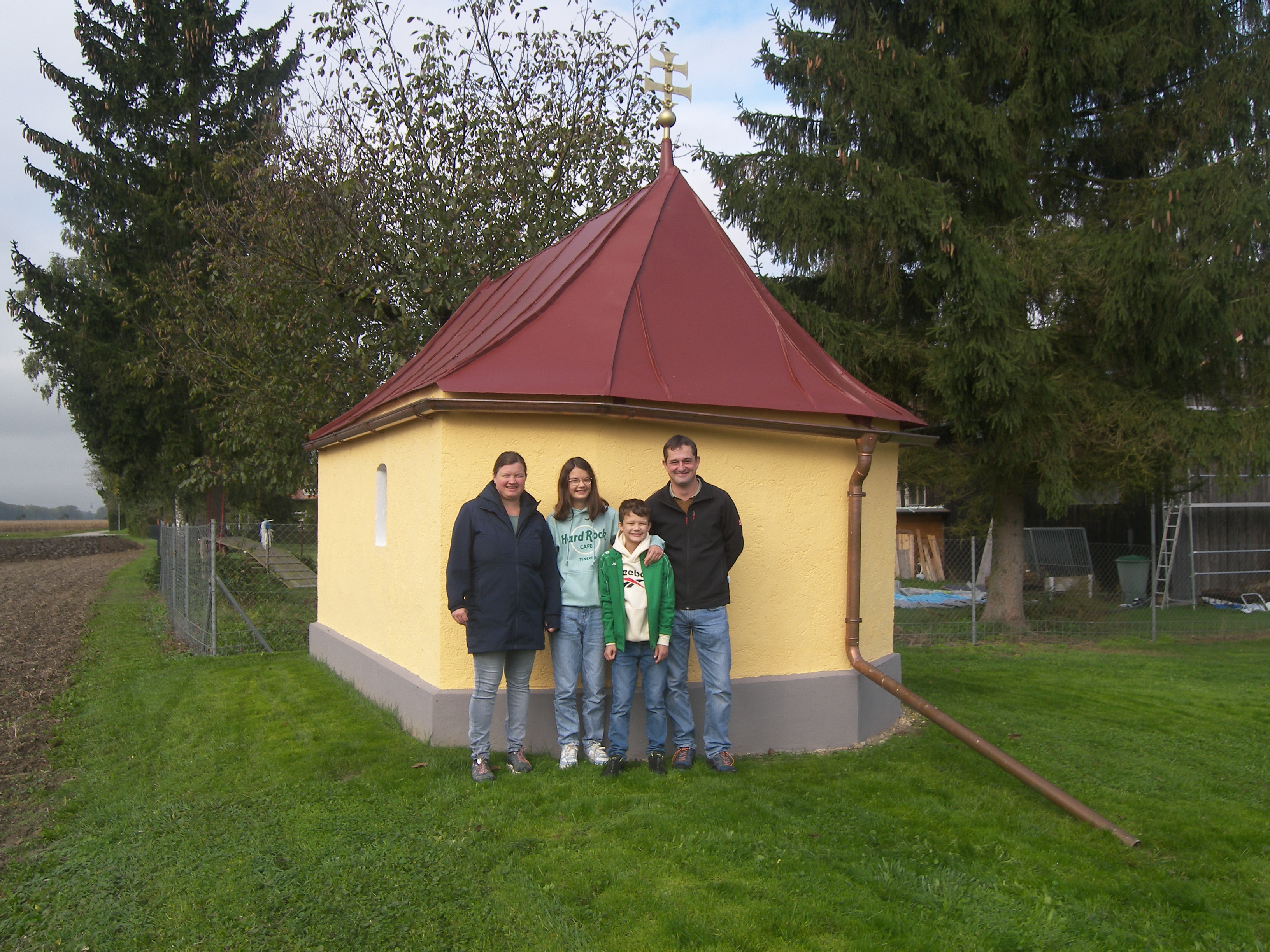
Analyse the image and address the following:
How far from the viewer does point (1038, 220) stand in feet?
45.1

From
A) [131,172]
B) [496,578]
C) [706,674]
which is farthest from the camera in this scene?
[131,172]

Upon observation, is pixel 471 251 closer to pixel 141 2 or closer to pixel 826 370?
pixel 826 370

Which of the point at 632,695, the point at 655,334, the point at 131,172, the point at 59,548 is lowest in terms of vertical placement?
the point at 59,548

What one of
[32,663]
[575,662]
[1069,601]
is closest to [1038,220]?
[1069,601]

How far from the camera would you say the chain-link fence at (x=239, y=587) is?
11781 millimetres

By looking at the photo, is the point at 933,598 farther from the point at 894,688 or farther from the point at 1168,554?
the point at 894,688

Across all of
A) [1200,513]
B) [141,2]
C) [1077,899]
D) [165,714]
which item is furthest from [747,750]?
[141,2]

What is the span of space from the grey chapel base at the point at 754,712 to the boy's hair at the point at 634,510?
1.38m

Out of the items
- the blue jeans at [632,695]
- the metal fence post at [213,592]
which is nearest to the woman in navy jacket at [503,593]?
the blue jeans at [632,695]

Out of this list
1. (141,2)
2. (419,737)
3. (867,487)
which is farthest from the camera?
(141,2)

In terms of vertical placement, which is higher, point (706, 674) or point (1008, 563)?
point (1008, 563)

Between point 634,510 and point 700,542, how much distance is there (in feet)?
1.62

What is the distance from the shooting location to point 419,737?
654cm

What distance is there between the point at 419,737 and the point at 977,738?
142 inches
